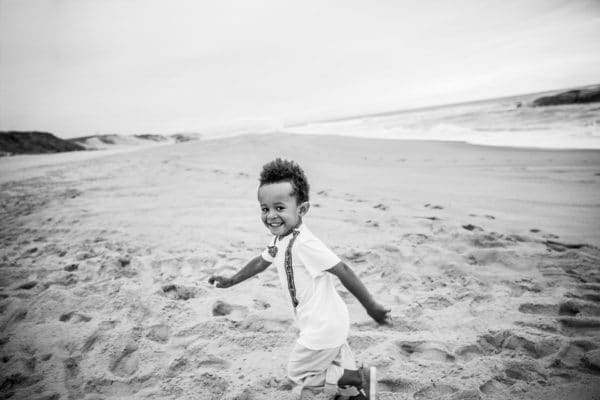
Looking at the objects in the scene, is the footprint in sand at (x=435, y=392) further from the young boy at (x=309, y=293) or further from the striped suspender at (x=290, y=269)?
the striped suspender at (x=290, y=269)

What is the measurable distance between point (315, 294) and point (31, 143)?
3374 cm

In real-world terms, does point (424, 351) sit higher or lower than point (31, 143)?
lower

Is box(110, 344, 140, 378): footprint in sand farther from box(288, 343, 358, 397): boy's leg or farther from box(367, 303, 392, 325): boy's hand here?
box(367, 303, 392, 325): boy's hand

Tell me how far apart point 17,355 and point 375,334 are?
254 centimetres

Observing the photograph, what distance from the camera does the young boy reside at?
151 cm

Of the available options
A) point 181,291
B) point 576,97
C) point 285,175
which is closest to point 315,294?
point 285,175

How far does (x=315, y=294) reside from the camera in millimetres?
1565

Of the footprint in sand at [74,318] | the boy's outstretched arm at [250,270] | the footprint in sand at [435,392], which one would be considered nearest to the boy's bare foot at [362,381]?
the footprint in sand at [435,392]

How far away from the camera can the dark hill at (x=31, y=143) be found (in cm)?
2361

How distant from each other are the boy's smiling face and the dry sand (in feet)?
3.39

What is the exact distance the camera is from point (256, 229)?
4266mm

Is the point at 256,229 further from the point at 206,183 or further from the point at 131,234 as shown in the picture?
the point at 206,183

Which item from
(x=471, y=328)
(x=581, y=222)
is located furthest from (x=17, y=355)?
(x=581, y=222)

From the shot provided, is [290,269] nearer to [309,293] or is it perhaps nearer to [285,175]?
[309,293]
